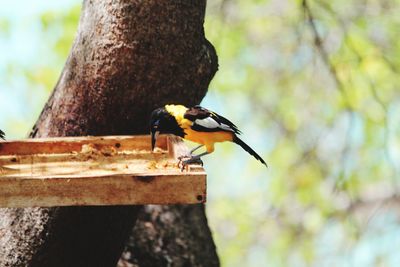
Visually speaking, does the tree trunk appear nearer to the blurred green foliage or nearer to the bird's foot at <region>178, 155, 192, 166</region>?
the bird's foot at <region>178, 155, 192, 166</region>

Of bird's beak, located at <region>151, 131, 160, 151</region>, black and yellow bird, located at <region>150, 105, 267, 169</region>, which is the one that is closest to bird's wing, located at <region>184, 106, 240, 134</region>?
black and yellow bird, located at <region>150, 105, 267, 169</region>

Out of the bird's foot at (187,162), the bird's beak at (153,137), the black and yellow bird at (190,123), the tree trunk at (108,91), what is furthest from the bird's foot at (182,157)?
the tree trunk at (108,91)

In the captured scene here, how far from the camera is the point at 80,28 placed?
11.9ft

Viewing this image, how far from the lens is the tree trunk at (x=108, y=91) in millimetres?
3352

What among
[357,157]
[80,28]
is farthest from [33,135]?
[357,157]

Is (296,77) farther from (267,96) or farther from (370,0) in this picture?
(370,0)

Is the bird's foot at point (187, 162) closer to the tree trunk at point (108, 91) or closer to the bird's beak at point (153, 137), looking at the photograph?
the bird's beak at point (153, 137)

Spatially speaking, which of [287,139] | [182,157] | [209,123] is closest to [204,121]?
[209,123]

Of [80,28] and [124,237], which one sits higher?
[80,28]

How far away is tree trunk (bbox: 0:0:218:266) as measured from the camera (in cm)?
335

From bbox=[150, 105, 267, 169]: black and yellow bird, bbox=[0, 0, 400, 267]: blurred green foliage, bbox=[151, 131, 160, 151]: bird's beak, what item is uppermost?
bbox=[150, 105, 267, 169]: black and yellow bird

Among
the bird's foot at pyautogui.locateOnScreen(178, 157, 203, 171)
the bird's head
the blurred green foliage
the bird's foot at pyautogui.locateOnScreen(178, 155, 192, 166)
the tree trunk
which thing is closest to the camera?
the bird's foot at pyautogui.locateOnScreen(178, 157, 203, 171)

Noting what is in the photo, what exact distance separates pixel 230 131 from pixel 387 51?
5659 millimetres

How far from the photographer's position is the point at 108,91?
340cm
